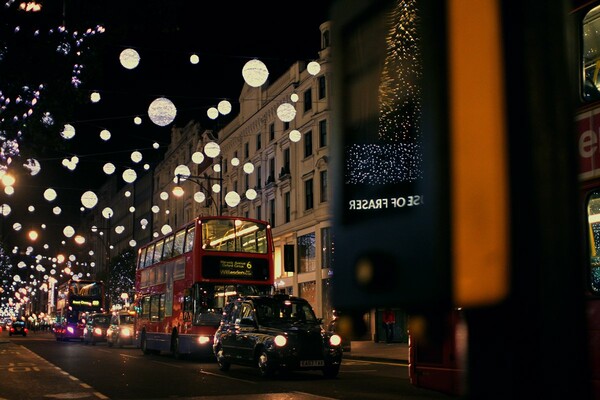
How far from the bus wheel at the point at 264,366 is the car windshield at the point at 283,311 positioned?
37.9 inches

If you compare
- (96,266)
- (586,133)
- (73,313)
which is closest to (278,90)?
(73,313)

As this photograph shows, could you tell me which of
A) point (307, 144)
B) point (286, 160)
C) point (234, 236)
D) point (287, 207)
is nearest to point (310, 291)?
point (287, 207)

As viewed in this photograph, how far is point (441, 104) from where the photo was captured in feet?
4.80

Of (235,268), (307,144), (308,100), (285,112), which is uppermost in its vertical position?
(308,100)

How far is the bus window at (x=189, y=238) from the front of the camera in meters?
21.9

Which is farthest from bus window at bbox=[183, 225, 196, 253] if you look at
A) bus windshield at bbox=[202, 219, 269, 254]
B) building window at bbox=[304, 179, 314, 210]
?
building window at bbox=[304, 179, 314, 210]

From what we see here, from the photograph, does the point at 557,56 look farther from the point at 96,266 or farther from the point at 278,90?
the point at 96,266

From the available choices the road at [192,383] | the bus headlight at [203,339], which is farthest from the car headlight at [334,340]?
the bus headlight at [203,339]

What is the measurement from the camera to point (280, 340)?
596 inches

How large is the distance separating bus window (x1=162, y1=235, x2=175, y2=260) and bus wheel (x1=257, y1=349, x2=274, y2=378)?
9.24 meters

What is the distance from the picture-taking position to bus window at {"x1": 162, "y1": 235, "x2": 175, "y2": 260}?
24.4 m

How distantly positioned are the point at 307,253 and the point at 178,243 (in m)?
16.4

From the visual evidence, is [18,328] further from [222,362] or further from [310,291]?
[222,362]

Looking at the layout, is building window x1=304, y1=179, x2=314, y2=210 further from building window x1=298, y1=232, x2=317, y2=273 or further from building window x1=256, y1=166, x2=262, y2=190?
building window x1=256, y1=166, x2=262, y2=190
